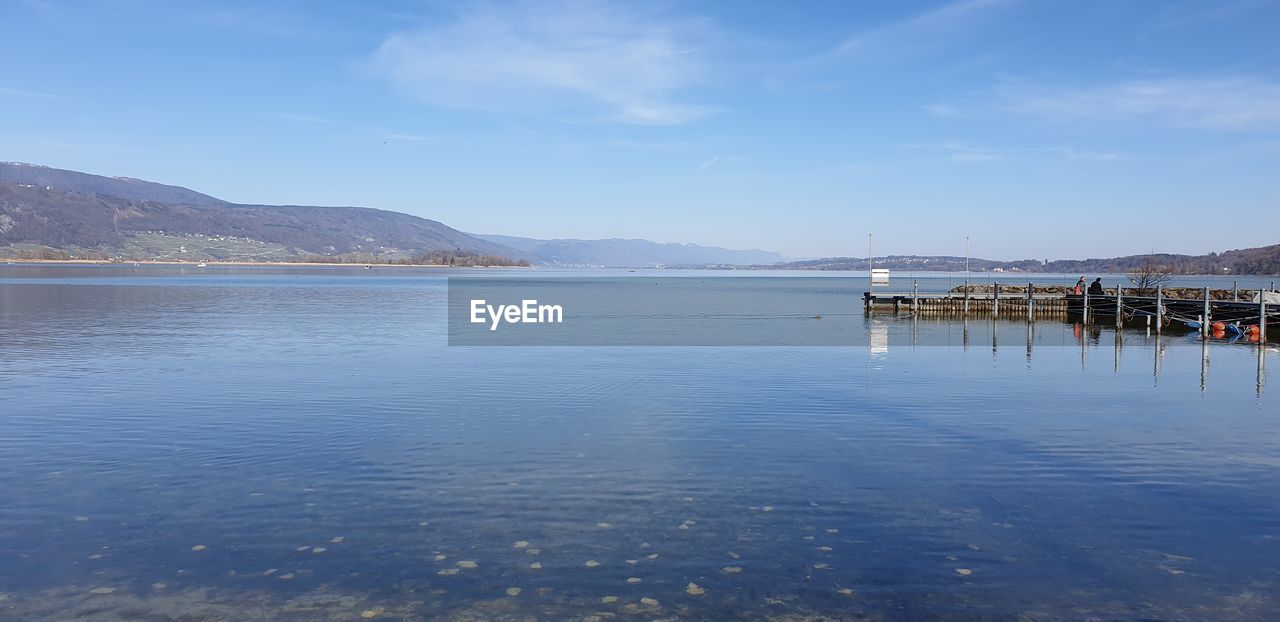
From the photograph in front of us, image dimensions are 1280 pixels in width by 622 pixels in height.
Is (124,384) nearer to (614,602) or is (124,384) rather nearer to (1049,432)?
(614,602)

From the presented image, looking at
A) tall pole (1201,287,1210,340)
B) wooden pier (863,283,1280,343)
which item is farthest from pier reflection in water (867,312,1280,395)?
wooden pier (863,283,1280,343)

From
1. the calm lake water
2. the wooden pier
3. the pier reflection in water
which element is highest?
the wooden pier

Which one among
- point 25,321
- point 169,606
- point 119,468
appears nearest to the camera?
point 169,606

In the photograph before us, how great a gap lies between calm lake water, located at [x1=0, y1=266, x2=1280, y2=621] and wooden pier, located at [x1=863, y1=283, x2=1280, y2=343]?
57.6 ft

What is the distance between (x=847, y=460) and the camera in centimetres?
1272

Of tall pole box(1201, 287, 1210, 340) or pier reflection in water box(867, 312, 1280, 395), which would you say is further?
tall pole box(1201, 287, 1210, 340)

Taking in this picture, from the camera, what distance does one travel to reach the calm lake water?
25.3ft

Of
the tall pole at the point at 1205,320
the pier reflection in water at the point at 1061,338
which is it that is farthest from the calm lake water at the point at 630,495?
the tall pole at the point at 1205,320

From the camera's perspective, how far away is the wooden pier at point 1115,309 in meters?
37.1

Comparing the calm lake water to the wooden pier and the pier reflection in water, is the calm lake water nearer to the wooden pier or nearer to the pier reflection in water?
the pier reflection in water

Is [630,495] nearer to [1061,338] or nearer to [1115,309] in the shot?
[1061,338]

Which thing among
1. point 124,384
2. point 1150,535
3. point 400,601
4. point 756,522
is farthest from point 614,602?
point 124,384

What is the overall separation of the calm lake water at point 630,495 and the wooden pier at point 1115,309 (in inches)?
691

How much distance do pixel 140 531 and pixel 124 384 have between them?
39.2ft
